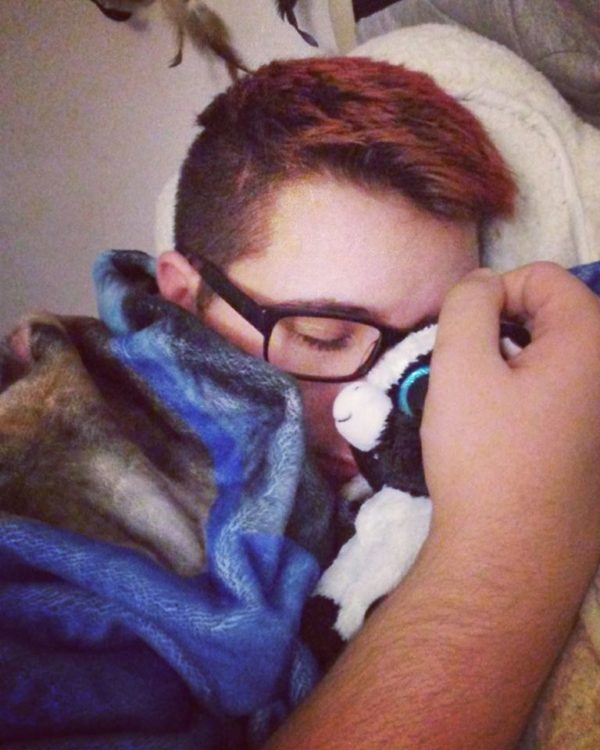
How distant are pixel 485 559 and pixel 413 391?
0.20 metres

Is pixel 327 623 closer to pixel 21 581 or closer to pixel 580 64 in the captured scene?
pixel 21 581

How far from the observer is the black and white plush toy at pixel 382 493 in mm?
559

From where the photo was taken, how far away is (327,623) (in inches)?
22.4

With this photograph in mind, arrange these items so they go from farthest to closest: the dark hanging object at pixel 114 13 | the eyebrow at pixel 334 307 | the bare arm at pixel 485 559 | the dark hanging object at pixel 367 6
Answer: the dark hanging object at pixel 114 13, the dark hanging object at pixel 367 6, the eyebrow at pixel 334 307, the bare arm at pixel 485 559

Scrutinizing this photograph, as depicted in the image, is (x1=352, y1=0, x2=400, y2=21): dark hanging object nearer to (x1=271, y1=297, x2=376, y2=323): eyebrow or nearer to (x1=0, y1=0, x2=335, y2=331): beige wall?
(x1=0, y1=0, x2=335, y2=331): beige wall

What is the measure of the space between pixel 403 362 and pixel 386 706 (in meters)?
0.34

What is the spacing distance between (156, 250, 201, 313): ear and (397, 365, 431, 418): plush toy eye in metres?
0.38

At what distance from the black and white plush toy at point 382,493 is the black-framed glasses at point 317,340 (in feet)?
0.32

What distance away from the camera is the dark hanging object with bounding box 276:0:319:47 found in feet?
4.09

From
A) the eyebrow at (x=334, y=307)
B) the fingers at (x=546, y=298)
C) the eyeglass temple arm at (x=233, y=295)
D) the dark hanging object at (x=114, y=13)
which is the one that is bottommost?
the fingers at (x=546, y=298)

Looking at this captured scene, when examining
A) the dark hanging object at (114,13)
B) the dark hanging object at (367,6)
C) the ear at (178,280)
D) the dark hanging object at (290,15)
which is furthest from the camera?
the dark hanging object at (114,13)

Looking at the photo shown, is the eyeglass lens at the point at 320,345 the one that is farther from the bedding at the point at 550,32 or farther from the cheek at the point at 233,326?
the bedding at the point at 550,32

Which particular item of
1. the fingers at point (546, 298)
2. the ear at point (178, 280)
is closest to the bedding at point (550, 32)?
the fingers at point (546, 298)

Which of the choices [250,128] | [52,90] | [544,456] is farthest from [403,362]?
[52,90]
